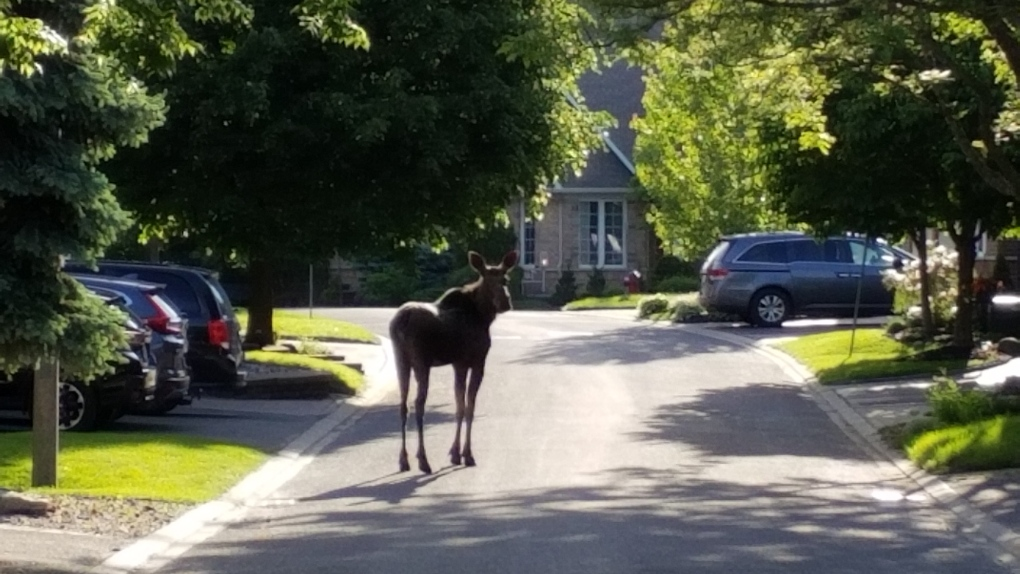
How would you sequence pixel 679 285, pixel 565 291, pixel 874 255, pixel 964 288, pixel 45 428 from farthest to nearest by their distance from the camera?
pixel 565 291 < pixel 679 285 < pixel 874 255 < pixel 964 288 < pixel 45 428

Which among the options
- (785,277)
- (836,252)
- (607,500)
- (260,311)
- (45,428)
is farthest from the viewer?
(836,252)

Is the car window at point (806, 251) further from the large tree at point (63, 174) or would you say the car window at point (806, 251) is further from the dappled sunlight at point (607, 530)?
the large tree at point (63, 174)

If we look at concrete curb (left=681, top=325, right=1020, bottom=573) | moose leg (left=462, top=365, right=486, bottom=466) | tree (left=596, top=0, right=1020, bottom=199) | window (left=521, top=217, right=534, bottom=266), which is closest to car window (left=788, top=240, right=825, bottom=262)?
concrete curb (left=681, top=325, right=1020, bottom=573)

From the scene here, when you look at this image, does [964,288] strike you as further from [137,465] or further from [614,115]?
[614,115]

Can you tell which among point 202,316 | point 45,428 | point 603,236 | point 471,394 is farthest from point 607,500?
point 603,236

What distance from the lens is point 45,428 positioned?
46.2ft

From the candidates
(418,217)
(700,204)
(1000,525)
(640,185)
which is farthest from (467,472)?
(640,185)

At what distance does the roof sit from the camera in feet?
194

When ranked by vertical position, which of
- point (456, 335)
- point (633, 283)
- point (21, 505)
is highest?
point (633, 283)

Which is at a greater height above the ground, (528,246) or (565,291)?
(528,246)

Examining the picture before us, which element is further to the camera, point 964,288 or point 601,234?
point 601,234

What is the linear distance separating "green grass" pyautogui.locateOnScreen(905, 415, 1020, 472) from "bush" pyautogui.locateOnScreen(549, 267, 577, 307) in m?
38.4

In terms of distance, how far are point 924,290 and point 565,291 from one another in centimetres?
2785

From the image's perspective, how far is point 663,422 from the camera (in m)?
21.4
